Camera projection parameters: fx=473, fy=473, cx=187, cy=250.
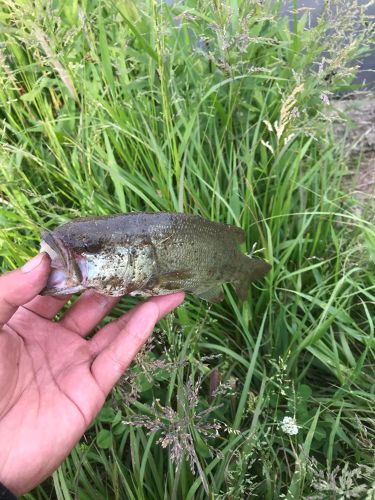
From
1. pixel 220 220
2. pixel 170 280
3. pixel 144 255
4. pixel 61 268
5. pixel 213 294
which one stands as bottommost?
pixel 213 294

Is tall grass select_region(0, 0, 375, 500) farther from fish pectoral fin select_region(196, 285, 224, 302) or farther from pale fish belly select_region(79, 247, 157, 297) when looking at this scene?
pale fish belly select_region(79, 247, 157, 297)

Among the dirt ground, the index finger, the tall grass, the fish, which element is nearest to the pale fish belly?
the fish

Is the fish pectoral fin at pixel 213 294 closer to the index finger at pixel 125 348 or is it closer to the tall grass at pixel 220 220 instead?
the tall grass at pixel 220 220

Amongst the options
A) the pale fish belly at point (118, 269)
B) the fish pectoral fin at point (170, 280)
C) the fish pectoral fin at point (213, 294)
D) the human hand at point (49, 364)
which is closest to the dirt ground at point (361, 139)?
the fish pectoral fin at point (213, 294)

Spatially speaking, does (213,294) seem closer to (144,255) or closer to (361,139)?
(144,255)

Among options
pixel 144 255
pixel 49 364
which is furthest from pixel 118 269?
pixel 49 364

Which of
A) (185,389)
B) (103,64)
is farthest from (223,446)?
(103,64)
